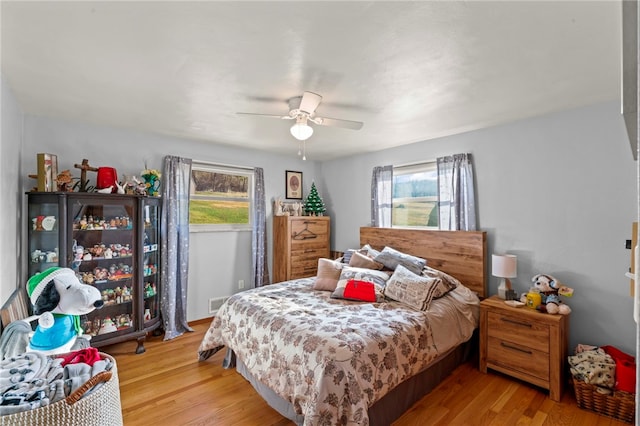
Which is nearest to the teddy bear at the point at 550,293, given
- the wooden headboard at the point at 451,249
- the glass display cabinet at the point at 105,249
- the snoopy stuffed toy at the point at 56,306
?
the wooden headboard at the point at 451,249

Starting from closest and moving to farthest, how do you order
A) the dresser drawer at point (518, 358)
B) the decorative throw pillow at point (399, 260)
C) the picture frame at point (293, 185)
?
the dresser drawer at point (518, 358) < the decorative throw pillow at point (399, 260) < the picture frame at point (293, 185)

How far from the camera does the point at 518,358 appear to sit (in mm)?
2549

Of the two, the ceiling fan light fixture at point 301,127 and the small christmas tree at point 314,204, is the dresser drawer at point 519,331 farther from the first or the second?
the small christmas tree at point 314,204

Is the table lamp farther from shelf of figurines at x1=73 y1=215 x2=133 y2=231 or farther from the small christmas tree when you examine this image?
shelf of figurines at x1=73 y1=215 x2=133 y2=231

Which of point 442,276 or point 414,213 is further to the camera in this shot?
point 414,213

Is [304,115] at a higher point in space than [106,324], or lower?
higher

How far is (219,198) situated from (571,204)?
158 inches

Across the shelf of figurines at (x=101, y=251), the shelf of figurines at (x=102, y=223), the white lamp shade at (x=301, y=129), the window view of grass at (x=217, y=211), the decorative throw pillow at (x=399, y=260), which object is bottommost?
the decorative throw pillow at (x=399, y=260)

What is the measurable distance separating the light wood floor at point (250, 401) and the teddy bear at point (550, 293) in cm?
68

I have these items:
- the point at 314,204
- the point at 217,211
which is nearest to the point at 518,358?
the point at 314,204

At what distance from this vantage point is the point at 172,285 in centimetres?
357

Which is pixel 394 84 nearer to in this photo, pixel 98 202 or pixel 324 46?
pixel 324 46

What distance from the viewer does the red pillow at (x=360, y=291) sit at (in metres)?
2.83

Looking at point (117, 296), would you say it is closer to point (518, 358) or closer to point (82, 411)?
point (82, 411)
